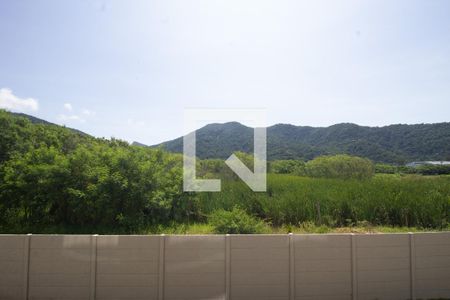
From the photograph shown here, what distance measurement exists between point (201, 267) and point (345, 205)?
17.7 ft

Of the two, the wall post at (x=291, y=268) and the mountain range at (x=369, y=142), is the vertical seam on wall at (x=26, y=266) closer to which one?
the wall post at (x=291, y=268)

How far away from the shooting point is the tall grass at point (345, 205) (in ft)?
26.3

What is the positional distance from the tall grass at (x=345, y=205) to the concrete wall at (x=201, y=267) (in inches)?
123

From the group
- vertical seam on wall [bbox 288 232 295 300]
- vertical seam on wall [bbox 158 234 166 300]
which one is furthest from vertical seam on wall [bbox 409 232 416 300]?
vertical seam on wall [bbox 158 234 166 300]

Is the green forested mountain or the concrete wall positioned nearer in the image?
the concrete wall

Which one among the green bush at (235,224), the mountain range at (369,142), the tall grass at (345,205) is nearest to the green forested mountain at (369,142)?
the mountain range at (369,142)

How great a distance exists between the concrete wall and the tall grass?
10.3ft

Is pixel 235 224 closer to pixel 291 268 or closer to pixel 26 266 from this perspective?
pixel 291 268

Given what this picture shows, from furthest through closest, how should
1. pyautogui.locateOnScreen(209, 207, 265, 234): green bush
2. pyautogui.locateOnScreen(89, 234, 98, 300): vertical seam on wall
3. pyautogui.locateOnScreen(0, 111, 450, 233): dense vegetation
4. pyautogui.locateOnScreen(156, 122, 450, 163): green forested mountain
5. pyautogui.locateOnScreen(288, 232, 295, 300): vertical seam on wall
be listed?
1. pyautogui.locateOnScreen(156, 122, 450, 163): green forested mountain
2. pyautogui.locateOnScreen(0, 111, 450, 233): dense vegetation
3. pyautogui.locateOnScreen(209, 207, 265, 234): green bush
4. pyautogui.locateOnScreen(288, 232, 295, 300): vertical seam on wall
5. pyautogui.locateOnScreen(89, 234, 98, 300): vertical seam on wall

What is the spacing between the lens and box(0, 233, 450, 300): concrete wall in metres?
4.60

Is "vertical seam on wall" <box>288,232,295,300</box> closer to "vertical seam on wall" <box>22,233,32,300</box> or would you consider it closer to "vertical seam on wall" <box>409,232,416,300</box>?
"vertical seam on wall" <box>409,232,416,300</box>

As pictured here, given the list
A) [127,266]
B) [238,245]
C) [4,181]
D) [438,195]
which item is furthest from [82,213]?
[438,195]

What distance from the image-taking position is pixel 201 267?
4.67 m

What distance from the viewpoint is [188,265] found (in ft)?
15.3
